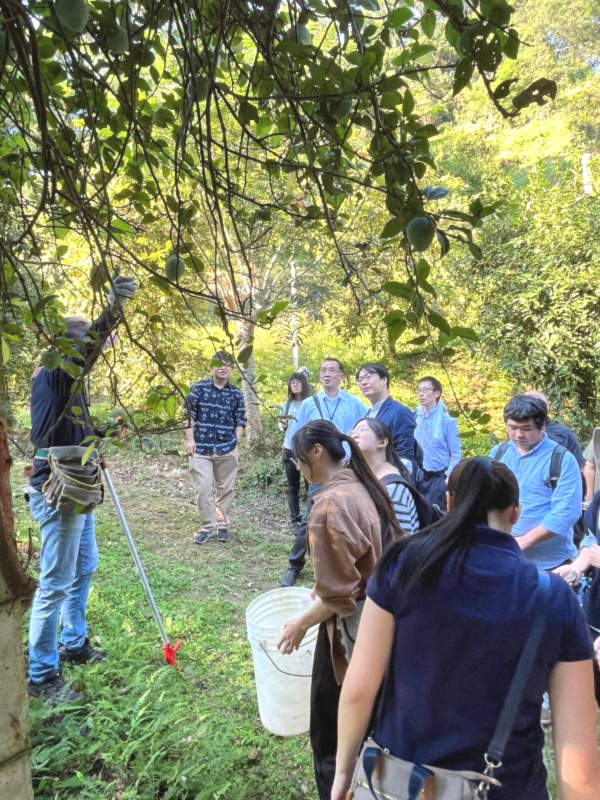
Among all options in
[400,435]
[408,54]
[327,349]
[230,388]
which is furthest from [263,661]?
[327,349]

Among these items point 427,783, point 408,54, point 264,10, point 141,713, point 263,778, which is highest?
point 264,10

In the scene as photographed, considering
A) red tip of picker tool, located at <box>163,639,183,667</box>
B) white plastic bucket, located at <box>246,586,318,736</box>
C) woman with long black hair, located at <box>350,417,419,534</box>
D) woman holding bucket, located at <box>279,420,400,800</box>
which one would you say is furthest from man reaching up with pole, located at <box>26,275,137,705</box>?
woman with long black hair, located at <box>350,417,419,534</box>

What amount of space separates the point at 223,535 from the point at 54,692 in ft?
10.3

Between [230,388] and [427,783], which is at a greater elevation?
[230,388]

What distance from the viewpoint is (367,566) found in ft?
7.18

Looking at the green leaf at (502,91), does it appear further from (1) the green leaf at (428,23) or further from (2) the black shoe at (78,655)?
(2) the black shoe at (78,655)

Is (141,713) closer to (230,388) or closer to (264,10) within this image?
(264,10)

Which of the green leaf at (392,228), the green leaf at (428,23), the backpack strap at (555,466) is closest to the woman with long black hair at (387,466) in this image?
the backpack strap at (555,466)

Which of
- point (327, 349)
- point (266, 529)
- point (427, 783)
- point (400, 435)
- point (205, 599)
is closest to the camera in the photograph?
point (427, 783)

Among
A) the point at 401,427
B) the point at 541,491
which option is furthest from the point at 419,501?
the point at 401,427

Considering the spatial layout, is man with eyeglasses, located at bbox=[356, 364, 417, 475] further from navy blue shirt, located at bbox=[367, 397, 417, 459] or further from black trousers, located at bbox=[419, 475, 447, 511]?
black trousers, located at bbox=[419, 475, 447, 511]

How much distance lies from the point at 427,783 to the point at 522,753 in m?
0.24

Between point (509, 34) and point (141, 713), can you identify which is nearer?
point (509, 34)

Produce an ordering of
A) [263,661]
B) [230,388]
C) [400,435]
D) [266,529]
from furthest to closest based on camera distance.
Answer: [266,529]
[230,388]
[400,435]
[263,661]
